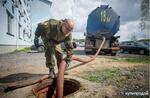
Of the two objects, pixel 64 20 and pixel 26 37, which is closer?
pixel 64 20

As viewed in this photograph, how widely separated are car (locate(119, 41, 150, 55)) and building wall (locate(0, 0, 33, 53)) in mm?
13664

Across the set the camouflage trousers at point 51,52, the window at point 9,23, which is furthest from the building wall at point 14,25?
the camouflage trousers at point 51,52

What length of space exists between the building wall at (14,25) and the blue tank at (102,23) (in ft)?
18.0

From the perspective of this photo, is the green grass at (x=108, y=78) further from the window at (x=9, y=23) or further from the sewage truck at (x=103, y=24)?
the sewage truck at (x=103, y=24)

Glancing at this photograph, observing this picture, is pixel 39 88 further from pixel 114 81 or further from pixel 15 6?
pixel 114 81

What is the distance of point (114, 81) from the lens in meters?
4.23

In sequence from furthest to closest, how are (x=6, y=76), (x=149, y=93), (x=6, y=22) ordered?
(x=149, y=93), (x=6, y=76), (x=6, y=22)

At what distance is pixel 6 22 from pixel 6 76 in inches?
34.5

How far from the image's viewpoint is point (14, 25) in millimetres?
2918

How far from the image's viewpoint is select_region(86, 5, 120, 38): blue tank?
27.8ft

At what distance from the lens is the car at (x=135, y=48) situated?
51.6ft

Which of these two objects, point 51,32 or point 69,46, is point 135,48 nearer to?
point 69,46

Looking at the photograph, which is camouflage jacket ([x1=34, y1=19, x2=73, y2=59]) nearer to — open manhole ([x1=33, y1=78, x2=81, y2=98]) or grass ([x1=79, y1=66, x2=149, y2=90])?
open manhole ([x1=33, y1=78, x2=81, y2=98])

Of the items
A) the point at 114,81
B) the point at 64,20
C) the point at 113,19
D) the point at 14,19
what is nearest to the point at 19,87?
the point at 14,19
